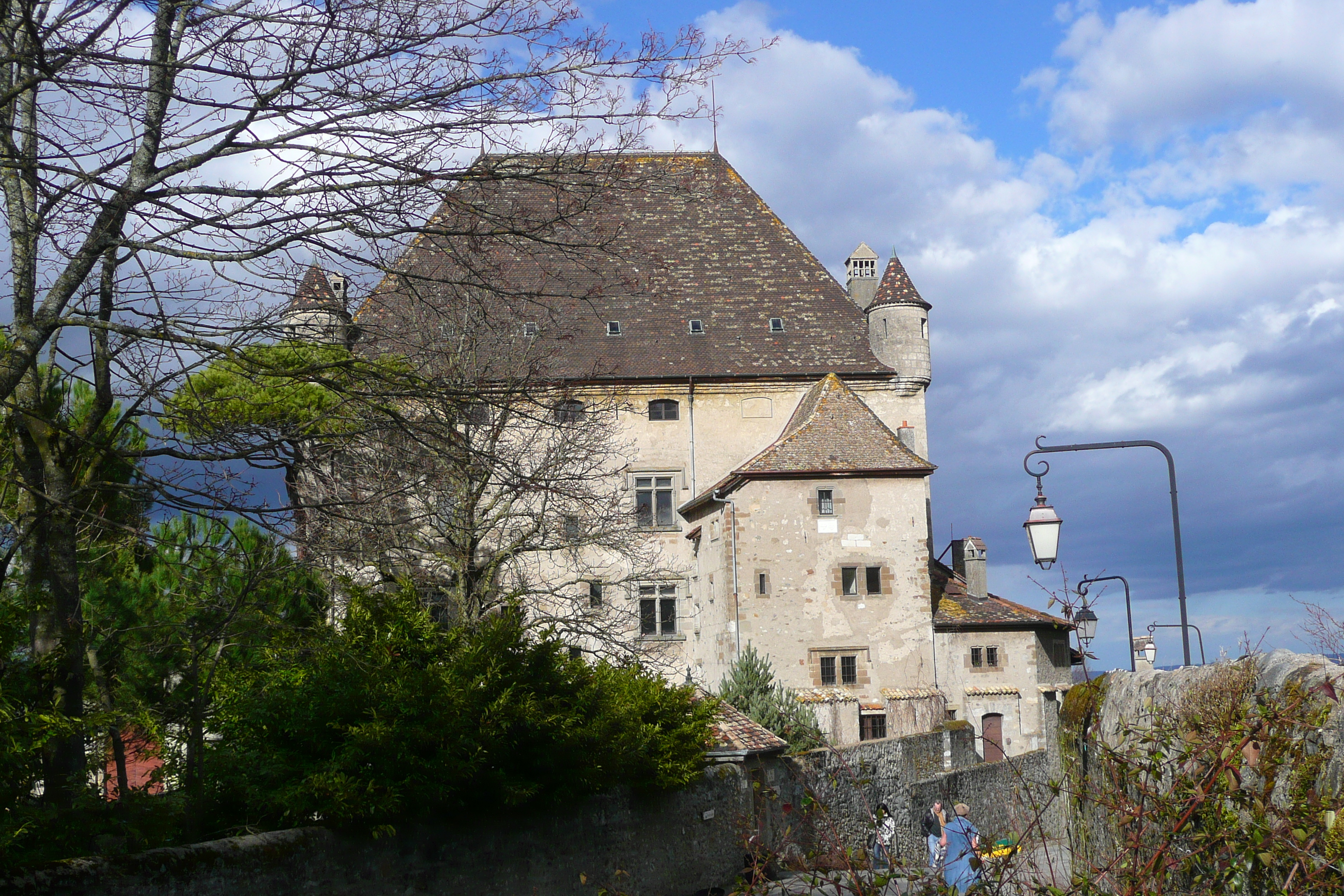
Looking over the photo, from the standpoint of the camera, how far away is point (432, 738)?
10664mm

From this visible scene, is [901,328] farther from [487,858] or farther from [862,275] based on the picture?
[487,858]

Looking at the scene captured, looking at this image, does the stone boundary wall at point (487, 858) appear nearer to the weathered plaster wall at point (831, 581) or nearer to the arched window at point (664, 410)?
the weathered plaster wall at point (831, 581)

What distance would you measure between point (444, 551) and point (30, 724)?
16.6 m

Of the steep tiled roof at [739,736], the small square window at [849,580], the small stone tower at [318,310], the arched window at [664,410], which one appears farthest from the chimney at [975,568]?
the small stone tower at [318,310]

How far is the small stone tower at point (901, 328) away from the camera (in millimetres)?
32781

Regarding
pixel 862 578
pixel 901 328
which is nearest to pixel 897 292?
pixel 901 328

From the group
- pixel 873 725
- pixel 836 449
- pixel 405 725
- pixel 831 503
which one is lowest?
pixel 873 725

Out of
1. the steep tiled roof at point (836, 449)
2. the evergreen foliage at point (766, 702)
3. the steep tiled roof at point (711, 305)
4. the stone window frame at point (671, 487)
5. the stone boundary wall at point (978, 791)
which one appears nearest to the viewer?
the stone boundary wall at point (978, 791)

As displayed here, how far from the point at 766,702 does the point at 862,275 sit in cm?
1511

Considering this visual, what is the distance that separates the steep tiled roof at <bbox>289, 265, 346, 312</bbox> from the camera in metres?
6.90

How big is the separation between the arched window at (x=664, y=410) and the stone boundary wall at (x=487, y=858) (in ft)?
49.0

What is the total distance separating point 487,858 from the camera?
1200cm

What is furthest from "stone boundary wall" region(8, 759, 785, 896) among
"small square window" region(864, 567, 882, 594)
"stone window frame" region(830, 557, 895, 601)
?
"small square window" region(864, 567, 882, 594)

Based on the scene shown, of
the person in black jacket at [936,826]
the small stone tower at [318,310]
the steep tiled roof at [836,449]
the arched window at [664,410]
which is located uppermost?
the arched window at [664,410]
